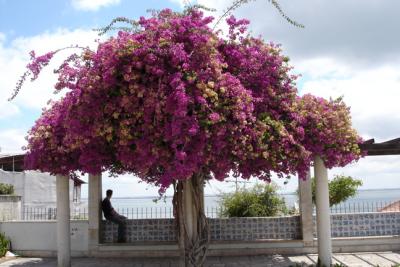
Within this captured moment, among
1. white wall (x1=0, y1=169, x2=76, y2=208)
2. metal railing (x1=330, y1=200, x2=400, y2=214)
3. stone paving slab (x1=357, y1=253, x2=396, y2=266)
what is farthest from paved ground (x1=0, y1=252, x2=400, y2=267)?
white wall (x1=0, y1=169, x2=76, y2=208)

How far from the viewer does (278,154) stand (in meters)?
9.09

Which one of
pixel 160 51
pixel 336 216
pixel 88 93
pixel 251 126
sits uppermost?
pixel 160 51

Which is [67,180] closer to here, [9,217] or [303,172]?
[9,217]

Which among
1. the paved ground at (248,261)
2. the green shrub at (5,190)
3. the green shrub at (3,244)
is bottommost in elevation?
the paved ground at (248,261)

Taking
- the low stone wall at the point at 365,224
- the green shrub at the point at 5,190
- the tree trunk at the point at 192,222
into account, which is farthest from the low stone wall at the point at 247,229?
the green shrub at the point at 5,190

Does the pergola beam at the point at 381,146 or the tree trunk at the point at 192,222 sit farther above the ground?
the pergola beam at the point at 381,146

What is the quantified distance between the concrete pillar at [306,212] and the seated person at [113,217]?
4785 millimetres

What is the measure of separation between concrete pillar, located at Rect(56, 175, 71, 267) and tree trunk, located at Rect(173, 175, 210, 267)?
3.55 meters

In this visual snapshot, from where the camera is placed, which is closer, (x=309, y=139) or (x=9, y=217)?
(x=309, y=139)

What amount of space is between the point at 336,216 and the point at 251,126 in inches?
234

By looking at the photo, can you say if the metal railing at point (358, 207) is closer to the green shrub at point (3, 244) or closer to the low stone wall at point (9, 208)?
the green shrub at point (3, 244)

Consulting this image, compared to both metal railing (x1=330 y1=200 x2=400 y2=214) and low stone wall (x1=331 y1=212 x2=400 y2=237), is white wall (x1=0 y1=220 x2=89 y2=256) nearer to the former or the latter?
low stone wall (x1=331 y1=212 x2=400 y2=237)

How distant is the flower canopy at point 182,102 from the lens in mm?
7992

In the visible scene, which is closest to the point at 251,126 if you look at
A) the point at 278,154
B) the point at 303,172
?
the point at 278,154
